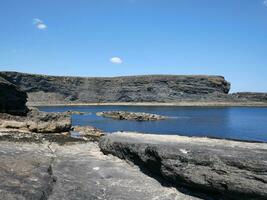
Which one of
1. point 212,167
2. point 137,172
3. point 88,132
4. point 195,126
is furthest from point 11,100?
point 195,126

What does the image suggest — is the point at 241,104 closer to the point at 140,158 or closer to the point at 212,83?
the point at 212,83

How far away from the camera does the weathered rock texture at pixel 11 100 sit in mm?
29594

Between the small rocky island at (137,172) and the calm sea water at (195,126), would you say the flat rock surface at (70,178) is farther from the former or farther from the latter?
the calm sea water at (195,126)

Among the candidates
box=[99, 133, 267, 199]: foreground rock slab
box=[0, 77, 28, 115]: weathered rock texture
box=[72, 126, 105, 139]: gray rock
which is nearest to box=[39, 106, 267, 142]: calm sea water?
box=[72, 126, 105, 139]: gray rock

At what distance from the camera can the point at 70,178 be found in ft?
42.7

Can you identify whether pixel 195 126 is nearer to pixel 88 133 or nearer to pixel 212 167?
pixel 88 133

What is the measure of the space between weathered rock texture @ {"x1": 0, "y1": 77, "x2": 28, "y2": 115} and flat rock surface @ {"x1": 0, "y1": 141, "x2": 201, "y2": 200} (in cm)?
1376

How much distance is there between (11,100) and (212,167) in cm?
2233

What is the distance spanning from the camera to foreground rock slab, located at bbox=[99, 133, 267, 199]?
10750 millimetres

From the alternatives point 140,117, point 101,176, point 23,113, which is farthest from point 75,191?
point 140,117

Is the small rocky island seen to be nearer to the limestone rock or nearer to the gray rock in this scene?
the gray rock

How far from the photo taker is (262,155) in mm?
11484

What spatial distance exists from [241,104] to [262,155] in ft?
635

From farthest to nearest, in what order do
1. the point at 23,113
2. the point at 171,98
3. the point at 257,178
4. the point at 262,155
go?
1. the point at 171,98
2. the point at 23,113
3. the point at 262,155
4. the point at 257,178
